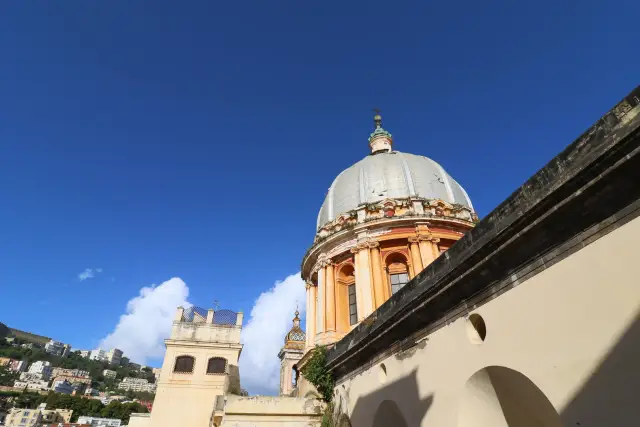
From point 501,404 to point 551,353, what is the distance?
1.74m

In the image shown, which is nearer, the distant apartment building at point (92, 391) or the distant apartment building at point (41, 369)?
the distant apartment building at point (92, 391)

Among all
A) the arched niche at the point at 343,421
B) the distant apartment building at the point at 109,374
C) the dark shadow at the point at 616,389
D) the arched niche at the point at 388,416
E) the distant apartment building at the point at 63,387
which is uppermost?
the distant apartment building at the point at 109,374

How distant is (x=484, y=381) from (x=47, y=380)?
6982 inches

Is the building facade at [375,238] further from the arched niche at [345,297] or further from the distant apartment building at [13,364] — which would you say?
the distant apartment building at [13,364]

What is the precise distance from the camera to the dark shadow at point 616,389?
3.63 metres

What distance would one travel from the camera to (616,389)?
376 centimetres

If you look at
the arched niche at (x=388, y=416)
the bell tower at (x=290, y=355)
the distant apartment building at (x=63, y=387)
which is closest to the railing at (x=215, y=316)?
the bell tower at (x=290, y=355)

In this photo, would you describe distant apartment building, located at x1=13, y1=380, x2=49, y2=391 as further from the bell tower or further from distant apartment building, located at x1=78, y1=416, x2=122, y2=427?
the bell tower

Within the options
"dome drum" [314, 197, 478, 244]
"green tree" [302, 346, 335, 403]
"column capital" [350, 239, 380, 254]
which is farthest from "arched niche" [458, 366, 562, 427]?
"dome drum" [314, 197, 478, 244]

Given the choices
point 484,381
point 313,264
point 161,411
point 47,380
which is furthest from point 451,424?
point 47,380

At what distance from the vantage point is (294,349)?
3750 cm

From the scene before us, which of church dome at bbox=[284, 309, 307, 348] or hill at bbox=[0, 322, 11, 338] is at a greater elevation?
hill at bbox=[0, 322, 11, 338]

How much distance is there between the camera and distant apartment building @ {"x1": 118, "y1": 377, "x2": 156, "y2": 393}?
161 m

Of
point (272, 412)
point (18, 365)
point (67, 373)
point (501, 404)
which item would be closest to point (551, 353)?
point (501, 404)
